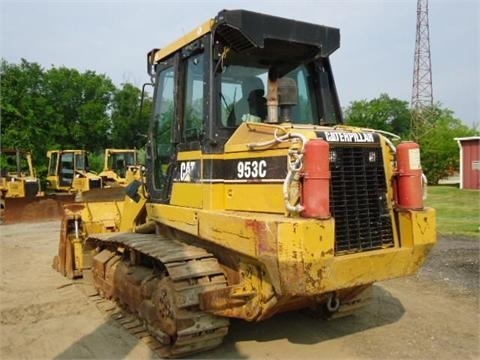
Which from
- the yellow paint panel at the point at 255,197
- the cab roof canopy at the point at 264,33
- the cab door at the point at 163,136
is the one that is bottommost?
the yellow paint panel at the point at 255,197

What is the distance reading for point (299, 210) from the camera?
13.1 ft

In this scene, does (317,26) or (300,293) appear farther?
(317,26)

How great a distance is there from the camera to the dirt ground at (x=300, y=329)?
4.92 m

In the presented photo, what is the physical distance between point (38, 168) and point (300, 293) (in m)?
26.2

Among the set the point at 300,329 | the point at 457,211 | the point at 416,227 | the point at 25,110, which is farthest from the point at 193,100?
the point at 25,110

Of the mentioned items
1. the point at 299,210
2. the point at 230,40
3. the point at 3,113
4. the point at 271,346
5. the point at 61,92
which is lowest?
Result: the point at 271,346

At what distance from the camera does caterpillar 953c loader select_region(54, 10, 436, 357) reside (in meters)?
4.04

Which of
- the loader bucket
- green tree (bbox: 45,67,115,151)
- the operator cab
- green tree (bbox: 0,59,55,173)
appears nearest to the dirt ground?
the operator cab

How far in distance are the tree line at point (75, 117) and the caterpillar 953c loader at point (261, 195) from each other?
21.7m

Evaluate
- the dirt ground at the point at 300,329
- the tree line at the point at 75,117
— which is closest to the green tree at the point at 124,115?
the tree line at the point at 75,117

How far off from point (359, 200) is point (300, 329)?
1.79 m

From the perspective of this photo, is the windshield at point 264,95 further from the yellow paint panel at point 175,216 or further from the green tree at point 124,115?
the green tree at point 124,115

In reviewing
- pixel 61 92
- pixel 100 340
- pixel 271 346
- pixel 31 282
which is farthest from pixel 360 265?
pixel 61 92

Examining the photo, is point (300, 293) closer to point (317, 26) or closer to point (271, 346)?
point (271, 346)
